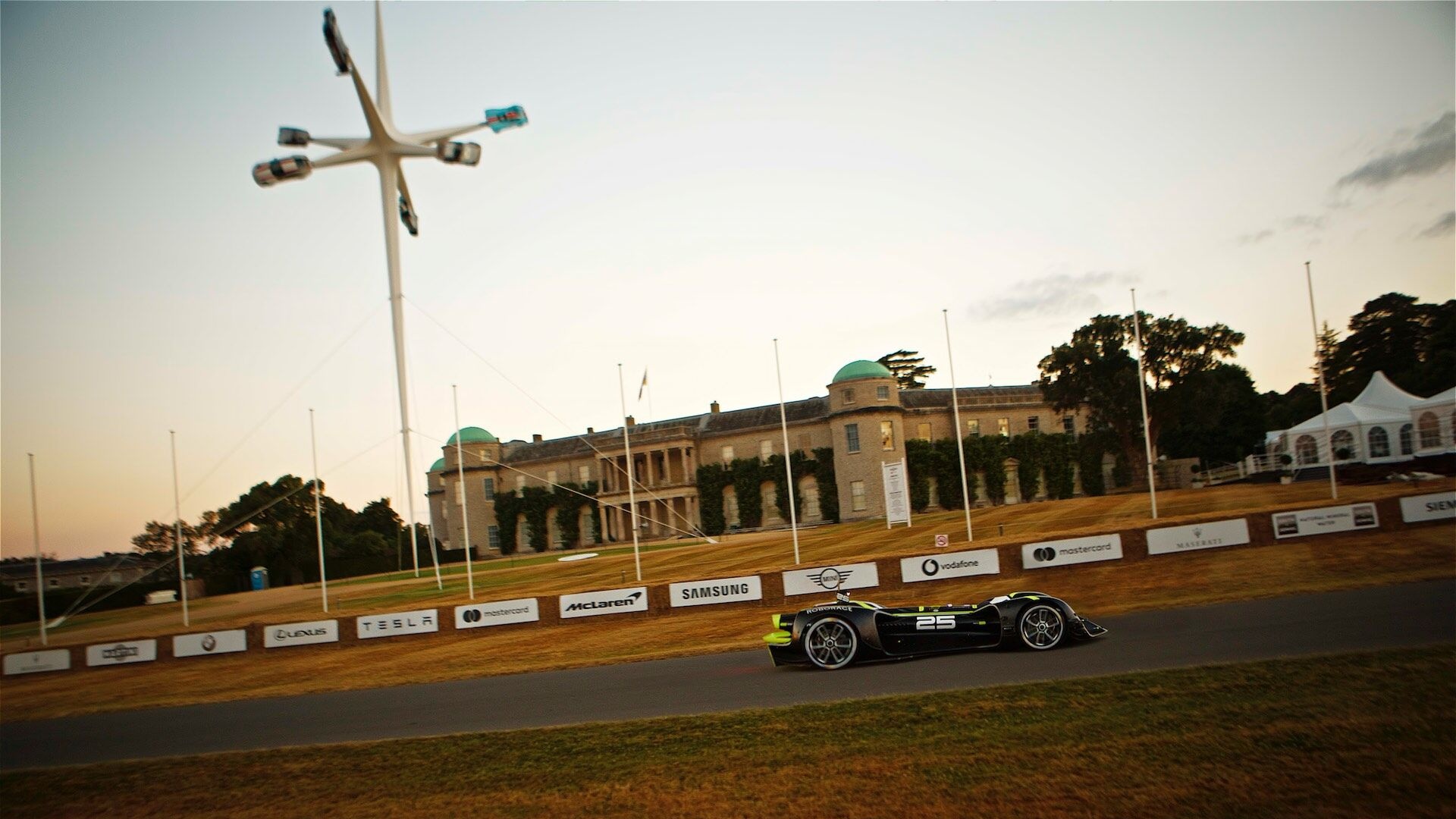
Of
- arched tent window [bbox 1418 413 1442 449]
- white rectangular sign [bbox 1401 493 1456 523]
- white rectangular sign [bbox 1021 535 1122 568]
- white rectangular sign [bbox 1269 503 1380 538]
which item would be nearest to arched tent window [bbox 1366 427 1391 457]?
arched tent window [bbox 1418 413 1442 449]

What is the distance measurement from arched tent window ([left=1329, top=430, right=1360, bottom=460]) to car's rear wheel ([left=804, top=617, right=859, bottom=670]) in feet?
147

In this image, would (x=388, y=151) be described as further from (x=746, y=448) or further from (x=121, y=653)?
(x=746, y=448)

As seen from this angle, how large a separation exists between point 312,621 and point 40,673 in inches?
402

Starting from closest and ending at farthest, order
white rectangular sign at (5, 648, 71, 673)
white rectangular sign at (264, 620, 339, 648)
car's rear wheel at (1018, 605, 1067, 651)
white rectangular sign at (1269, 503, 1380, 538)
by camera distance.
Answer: car's rear wheel at (1018, 605, 1067, 651) < white rectangular sign at (1269, 503, 1380, 538) < white rectangular sign at (264, 620, 339, 648) < white rectangular sign at (5, 648, 71, 673)

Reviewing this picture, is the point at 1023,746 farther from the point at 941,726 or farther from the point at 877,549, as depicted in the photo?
the point at 877,549

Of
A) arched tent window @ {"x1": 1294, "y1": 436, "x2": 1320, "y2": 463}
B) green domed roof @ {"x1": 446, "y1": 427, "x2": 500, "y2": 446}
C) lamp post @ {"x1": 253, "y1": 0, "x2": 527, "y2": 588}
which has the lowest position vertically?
arched tent window @ {"x1": 1294, "y1": 436, "x2": 1320, "y2": 463}

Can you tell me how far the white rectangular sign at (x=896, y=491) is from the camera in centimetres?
4312

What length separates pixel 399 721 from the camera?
1489 cm

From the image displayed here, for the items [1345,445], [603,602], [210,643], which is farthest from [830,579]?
[1345,445]

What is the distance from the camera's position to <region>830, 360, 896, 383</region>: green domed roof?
2628 inches

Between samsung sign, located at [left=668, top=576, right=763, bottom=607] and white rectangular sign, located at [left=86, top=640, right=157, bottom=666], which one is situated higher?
samsung sign, located at [left=668, top=576, right=763, bottom=607]

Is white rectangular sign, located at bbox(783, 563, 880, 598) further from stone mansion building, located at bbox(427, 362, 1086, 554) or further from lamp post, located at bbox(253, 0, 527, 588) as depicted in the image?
stone mansion building, located at bbox(427, 362, 1086, 554)

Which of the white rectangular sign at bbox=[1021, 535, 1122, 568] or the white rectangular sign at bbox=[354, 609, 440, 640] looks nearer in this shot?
the white rectangular sign at bbox=[1021, 535, 1122, 568]

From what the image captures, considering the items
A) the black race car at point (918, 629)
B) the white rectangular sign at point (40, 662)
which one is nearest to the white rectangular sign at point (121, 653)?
the white rectangular sign at point (40, 662)
